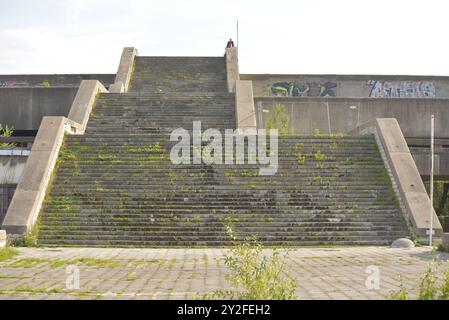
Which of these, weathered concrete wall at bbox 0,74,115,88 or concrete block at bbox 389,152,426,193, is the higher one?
weathered concrete wall at bbox 0,74,115,88

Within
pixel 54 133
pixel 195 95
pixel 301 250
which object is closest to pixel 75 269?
pixel 301 250

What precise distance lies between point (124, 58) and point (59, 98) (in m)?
4.94

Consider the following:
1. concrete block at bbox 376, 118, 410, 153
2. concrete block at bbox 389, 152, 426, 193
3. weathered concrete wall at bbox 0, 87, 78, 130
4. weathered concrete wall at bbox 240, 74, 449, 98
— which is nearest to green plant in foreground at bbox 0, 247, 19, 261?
concrete block at bbox 389, 152, 426, 193

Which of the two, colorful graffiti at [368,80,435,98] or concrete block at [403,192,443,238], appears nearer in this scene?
concrete block at [403,192,443,238]

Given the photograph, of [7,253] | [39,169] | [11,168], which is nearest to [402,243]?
[7,253]

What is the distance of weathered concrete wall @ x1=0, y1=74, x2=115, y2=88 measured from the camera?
28.6 m

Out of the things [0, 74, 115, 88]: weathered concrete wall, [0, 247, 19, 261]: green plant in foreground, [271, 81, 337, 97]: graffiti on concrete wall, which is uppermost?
[0, 74, 115, 88]: weathered concrete wall

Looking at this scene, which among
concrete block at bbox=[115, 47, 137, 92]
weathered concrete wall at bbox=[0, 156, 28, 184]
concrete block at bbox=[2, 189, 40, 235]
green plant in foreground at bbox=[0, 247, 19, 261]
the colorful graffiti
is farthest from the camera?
the colorful graffiti

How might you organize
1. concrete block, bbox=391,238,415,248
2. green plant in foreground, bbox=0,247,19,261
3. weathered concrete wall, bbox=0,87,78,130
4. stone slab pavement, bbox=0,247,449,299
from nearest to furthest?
stone slab pavement, bbox=0,247,449,299, green plant in foreground, bbox=0,247,19,261, concrete block, bbox=391,238,415,248, weathered concrete wall, bbox=0,87,78,130

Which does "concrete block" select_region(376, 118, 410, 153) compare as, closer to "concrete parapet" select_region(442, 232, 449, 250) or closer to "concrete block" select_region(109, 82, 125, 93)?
"concrete parapet" select_region(442, 232, 449, 250)

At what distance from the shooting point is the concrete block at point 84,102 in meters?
20.0

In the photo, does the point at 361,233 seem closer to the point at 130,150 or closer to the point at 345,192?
the point at 345,192

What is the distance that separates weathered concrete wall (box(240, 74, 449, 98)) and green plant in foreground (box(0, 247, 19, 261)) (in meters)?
17.6

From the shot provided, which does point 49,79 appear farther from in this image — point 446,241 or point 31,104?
point 446,241
